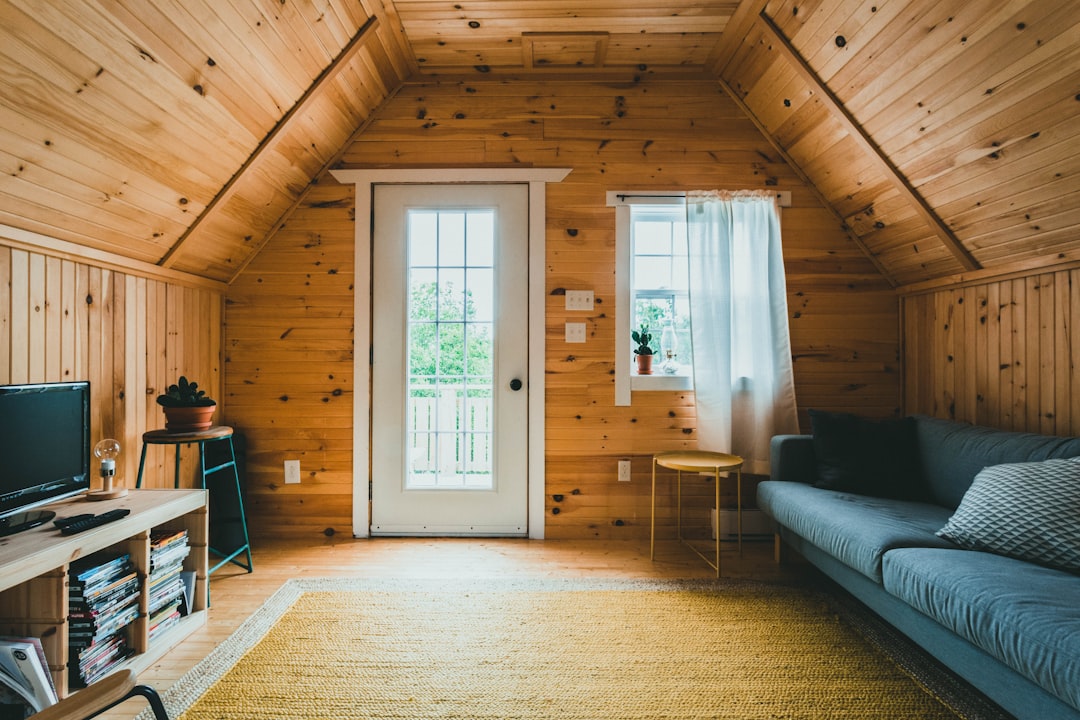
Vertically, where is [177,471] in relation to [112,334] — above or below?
below

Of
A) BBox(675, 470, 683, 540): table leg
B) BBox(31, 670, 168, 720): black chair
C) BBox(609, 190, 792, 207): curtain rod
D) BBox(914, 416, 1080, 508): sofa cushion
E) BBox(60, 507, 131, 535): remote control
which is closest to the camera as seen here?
BBox(31, 670, 168, 720): black chair

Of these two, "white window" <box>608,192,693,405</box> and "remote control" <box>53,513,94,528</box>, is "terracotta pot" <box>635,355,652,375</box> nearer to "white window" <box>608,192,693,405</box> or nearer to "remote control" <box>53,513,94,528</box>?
"white window" <box>608,192,693,405</box>

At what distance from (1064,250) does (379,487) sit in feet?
11.6

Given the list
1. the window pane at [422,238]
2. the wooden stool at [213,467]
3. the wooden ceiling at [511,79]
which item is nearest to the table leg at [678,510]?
the wooden ceiling at [511,79]

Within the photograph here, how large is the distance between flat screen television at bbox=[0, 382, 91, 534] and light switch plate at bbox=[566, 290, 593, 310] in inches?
87.9

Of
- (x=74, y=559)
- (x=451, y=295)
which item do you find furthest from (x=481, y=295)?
(x=74, y=559)

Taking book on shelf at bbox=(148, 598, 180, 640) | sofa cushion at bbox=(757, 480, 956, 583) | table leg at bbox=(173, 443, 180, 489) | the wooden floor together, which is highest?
table leg at bbox=(173, 443, 180, 489)

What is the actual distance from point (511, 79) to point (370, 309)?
160cm

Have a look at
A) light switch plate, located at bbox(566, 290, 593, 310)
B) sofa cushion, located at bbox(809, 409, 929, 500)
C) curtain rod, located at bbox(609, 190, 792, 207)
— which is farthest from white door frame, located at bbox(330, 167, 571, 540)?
sofa cushion, located at bbox(809, 409, 929, 500)

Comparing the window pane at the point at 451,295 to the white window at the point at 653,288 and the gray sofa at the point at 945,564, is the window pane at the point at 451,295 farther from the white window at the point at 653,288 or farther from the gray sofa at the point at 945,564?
the gray sofa at the point at 945,564

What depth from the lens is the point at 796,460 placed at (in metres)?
2.66

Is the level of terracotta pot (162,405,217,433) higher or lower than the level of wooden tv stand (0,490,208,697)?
higher

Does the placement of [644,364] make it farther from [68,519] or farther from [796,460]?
[68,519]

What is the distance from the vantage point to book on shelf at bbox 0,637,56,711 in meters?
1.44
